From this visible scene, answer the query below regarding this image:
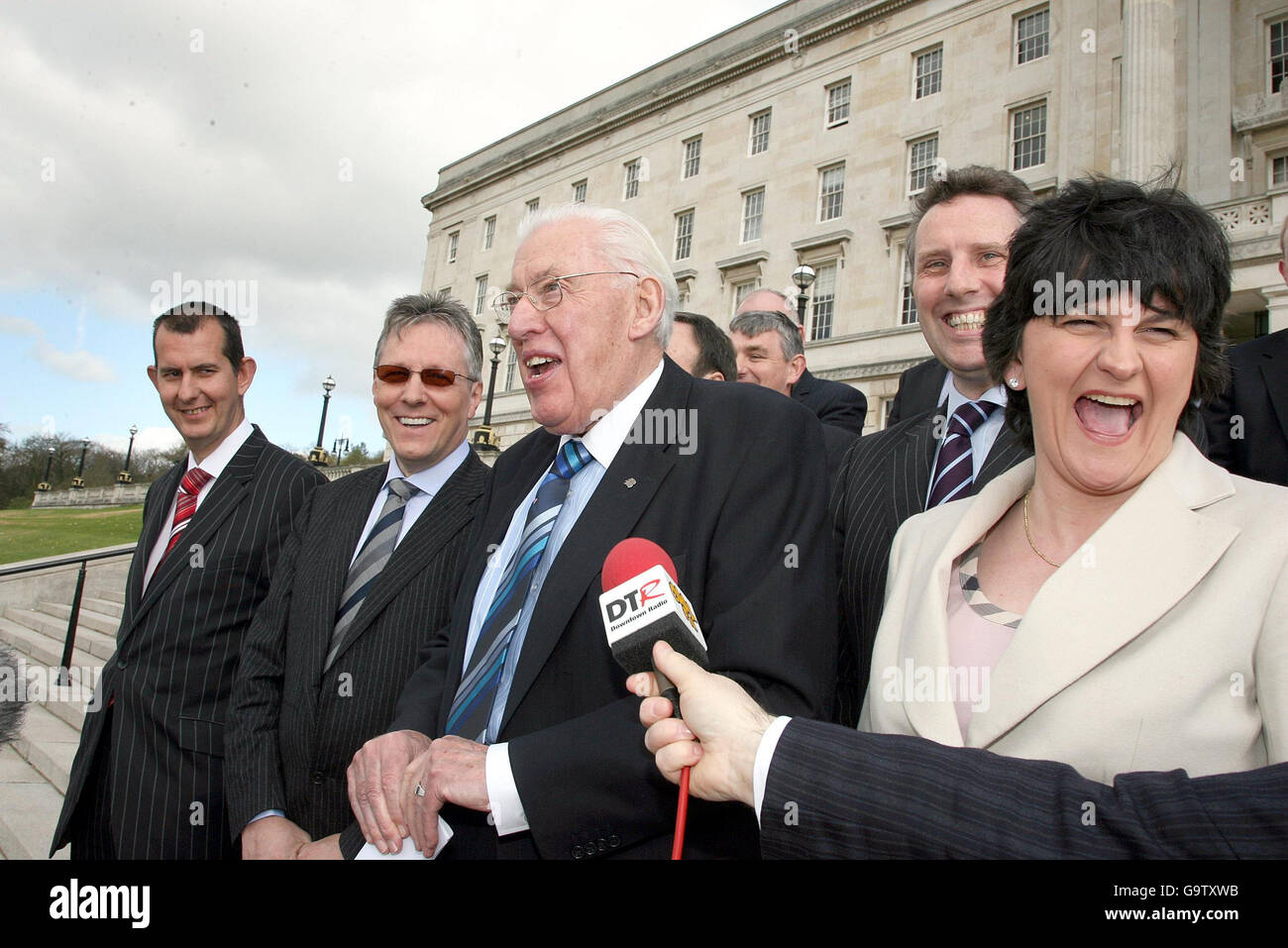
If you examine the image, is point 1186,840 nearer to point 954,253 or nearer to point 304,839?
point 954,253

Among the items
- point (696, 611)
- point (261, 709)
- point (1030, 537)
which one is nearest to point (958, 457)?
point (1030, 537)

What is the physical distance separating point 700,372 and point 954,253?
2.36 m

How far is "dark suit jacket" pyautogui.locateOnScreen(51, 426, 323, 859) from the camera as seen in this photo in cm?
330

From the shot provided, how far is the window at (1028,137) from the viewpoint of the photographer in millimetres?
24609

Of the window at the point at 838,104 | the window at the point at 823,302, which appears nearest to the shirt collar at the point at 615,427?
the window at the point at 823,302

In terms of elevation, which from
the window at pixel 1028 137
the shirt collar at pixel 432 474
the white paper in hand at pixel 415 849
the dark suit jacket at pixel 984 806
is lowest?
the white paper in hand at pixel 415 849

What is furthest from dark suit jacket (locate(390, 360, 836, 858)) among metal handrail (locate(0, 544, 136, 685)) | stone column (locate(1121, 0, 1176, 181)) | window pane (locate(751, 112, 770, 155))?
window pane (locate(751, 112, 770, 155))

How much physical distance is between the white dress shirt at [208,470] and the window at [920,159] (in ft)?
86.8

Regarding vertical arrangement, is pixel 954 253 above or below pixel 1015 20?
below

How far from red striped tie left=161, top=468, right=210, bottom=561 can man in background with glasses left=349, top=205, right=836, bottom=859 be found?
1.78 m

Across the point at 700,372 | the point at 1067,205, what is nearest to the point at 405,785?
the point at 1067,205

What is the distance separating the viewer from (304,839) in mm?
2928

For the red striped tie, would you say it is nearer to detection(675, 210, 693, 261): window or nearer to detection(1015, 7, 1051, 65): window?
detection(1015, 7, 1051, 65): window

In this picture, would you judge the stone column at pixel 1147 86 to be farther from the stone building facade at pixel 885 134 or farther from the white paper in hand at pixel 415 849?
the white paper in hand at pixel 415 849
